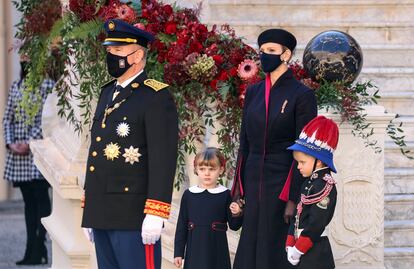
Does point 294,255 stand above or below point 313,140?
below

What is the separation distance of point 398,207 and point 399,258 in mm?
499

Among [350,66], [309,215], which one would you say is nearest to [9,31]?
[350,66]

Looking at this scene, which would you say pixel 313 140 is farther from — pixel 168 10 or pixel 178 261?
pixel 168 10

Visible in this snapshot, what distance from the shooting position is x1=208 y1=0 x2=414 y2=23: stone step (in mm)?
12172

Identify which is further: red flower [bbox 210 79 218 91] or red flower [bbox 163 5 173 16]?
red flower [bbox 163 5 173 16]

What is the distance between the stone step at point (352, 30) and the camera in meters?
11.9

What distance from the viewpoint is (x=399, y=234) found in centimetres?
964

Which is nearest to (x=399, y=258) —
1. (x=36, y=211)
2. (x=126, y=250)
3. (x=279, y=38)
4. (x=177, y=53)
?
(x=177, y=53)

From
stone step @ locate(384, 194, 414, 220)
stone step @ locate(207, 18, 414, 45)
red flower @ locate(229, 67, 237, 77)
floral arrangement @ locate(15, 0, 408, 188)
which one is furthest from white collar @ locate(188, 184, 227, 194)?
stone step @ locate(207, 18, 414, 45)

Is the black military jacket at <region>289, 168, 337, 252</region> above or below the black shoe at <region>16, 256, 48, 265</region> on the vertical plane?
above

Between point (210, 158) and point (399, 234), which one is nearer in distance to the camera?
point (210, 158)

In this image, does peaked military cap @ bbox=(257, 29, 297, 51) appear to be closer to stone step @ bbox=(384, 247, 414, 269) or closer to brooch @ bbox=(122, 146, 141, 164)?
brooch @ bbox=(122, 146, 141, 164)

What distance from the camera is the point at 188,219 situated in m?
8.10

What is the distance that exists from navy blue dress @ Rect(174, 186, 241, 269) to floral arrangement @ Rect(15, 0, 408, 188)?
0.45 metres
